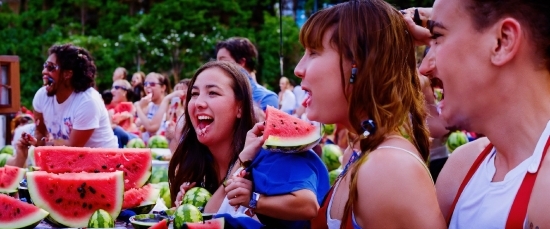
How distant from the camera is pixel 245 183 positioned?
255 centimetres

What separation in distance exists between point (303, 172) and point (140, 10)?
88.8ft

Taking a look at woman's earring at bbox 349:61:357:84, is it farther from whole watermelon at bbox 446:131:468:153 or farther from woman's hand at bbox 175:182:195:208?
whole watermelon at bbox 446:131:468:153

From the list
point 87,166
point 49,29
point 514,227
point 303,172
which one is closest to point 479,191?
point 514,227

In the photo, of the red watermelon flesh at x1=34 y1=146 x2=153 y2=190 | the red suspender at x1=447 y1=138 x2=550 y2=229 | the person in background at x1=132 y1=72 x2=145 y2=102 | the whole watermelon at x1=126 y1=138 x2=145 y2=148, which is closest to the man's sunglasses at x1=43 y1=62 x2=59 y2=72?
A: the whole watermelon at x1=126 y1=138 x2=145 y2=148

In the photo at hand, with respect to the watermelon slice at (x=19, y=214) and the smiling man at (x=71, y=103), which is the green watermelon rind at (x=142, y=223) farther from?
the smiling man at (x=71, y=103)

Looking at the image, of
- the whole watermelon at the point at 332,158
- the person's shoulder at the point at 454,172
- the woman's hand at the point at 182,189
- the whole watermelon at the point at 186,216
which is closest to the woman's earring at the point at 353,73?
the person's shoulder at the point at 454,172

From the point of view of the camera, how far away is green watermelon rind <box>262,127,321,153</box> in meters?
2.59

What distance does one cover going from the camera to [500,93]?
5.94ft

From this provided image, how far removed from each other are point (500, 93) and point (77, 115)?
4917 mm

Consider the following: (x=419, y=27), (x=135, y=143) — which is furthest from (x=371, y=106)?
(x=135, y=143)

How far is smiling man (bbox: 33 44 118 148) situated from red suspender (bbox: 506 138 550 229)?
497cm

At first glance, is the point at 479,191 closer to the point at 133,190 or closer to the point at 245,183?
the point at 245,183

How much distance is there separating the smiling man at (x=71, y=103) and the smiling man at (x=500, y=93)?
4.74 m

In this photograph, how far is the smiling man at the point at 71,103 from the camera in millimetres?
6062
